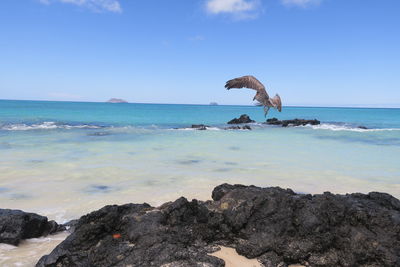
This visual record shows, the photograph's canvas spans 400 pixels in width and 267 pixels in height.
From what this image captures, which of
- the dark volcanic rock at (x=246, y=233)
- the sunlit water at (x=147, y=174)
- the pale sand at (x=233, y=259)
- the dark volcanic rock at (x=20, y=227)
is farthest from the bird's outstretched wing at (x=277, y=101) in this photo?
the dark volcanic rock at (x=20, y=227)

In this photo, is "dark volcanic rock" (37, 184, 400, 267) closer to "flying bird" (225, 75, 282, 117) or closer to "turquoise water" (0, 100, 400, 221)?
"turquoise water" (0, 100, 400, 221)

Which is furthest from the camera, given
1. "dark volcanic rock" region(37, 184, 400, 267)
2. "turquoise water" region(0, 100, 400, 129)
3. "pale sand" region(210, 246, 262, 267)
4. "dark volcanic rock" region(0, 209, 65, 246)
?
"turquoise water" region(0, 100, 400, 129)

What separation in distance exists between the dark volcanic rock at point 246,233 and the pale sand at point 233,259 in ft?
0.23

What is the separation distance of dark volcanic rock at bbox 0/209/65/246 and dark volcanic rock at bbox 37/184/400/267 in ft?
4.15

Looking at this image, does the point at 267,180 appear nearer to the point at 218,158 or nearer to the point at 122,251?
the point at 218,158

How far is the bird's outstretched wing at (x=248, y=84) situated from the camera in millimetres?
7875

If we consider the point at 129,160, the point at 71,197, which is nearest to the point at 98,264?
the point at 71,197

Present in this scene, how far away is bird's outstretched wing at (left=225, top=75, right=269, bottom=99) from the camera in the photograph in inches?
310

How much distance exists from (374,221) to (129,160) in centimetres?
1014

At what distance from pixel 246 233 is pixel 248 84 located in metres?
4.15

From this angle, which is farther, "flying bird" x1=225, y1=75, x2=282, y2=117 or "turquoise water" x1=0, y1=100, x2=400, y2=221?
"turquoise water" x1=0, y1=100, x2=400, y2=221

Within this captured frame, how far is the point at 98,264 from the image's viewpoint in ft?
13.5

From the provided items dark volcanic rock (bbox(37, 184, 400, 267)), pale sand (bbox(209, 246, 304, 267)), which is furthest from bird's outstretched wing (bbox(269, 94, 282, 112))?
pale sand (bbox(209, 246, 304, 267))

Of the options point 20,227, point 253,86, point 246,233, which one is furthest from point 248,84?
point 20,227
